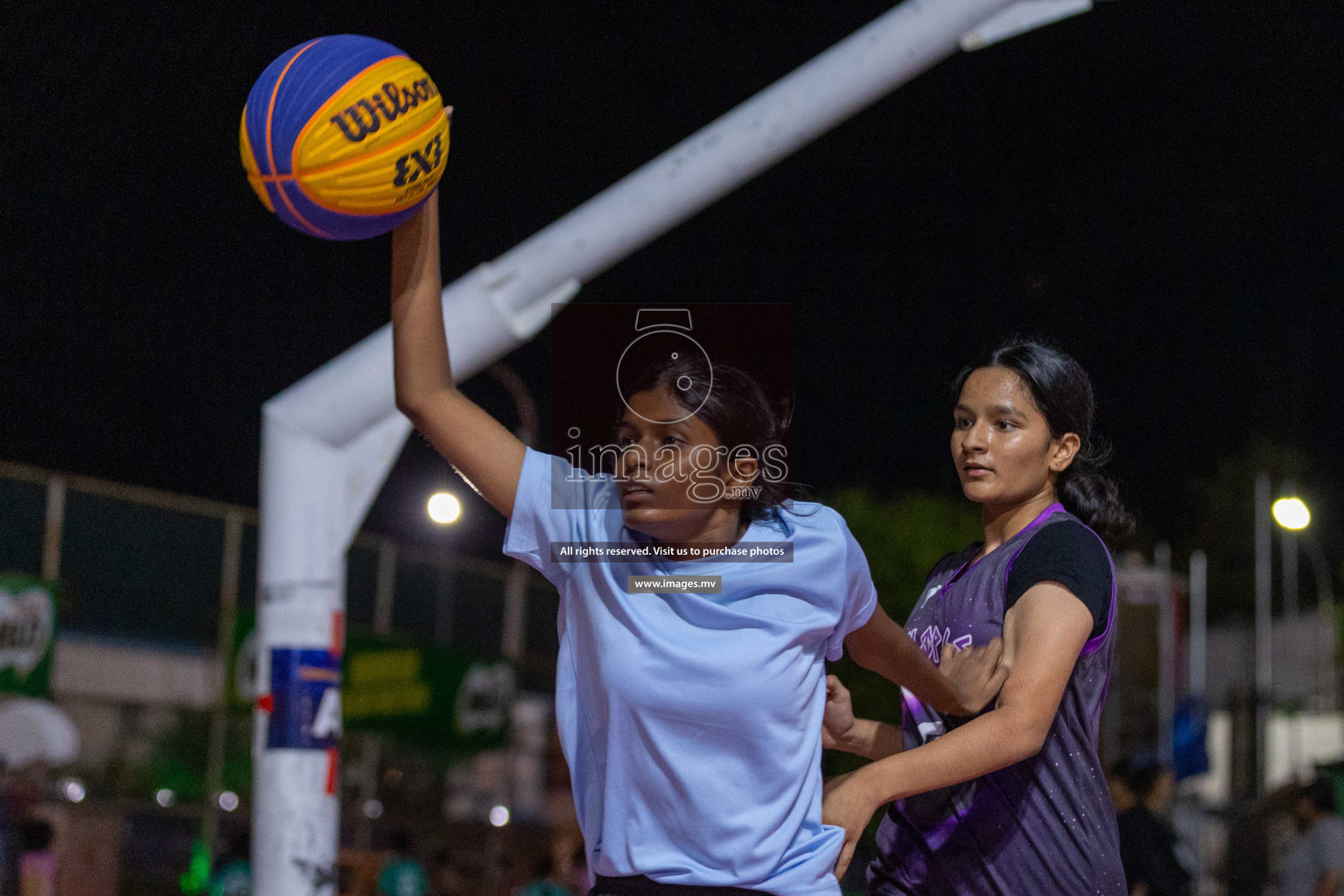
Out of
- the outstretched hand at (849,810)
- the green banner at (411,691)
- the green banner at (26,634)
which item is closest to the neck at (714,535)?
the outstretched hand at (849,810)

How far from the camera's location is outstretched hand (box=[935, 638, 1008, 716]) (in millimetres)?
2686

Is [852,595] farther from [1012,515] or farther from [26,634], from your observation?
[26,634]

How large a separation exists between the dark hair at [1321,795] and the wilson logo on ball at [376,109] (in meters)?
8.43

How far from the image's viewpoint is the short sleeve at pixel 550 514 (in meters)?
2.22

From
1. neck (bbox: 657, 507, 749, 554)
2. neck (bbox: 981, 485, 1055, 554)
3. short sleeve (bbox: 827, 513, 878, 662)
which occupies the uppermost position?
neck (bbox: 981, 485, 1055, 554)

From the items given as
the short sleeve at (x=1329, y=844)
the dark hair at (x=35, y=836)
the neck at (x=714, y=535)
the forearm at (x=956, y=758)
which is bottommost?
the short sleeve at (x=1329, y=844)

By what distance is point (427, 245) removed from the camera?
2373 mm

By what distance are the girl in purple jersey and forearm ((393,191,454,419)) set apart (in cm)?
103

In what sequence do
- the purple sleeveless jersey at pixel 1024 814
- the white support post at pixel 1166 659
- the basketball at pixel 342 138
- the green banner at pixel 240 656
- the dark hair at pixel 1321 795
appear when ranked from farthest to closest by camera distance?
the white support post at pixel 1166 659 < the green banner at pixel 240 656 < the dark hair at pixel 1321 795 < the purple sleeveless jersey at pixel 1024 814 < the basketball at pixel 342 138

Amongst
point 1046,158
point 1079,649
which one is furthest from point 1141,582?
point 1079,649

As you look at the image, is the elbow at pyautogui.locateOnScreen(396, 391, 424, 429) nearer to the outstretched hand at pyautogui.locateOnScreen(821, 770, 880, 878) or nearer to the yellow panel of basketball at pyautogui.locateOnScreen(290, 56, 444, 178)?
the yellow panel of basketball at pyautogui.locateOnScreen(290, 56, 444, 178)

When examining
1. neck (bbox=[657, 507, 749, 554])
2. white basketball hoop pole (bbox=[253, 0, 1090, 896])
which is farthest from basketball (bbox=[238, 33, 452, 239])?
white basketball hoop pole (bbox=[253, 0, 1090, 896])

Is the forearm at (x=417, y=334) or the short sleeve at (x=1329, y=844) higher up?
the forearm at (x=417, y=334)

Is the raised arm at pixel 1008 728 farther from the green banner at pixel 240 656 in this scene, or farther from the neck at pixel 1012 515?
the green banner at pixel 240 656
